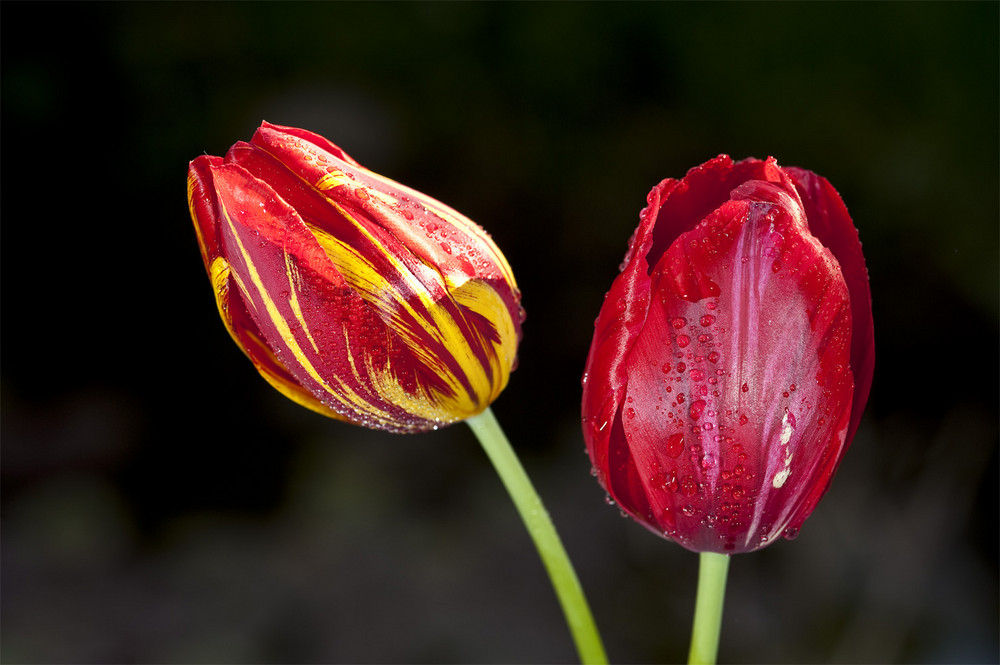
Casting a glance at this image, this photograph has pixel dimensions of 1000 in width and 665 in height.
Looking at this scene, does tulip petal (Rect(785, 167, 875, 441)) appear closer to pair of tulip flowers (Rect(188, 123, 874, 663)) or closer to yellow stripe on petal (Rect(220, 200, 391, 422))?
Answer: pair of tulip flowers (Rect(188, 123, 874, 663))

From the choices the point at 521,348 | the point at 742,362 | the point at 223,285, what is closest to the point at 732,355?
the point at 742,362

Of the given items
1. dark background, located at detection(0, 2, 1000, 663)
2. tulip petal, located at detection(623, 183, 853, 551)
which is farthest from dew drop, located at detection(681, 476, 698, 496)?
dark background, located at detection(0, 2, 1000, 663)

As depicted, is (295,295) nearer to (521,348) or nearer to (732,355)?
(732,355)

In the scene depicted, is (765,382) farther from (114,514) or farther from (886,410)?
(114,514)

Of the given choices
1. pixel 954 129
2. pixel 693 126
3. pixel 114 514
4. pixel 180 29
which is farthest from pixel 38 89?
pixel 954 129

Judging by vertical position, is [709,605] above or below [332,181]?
below
